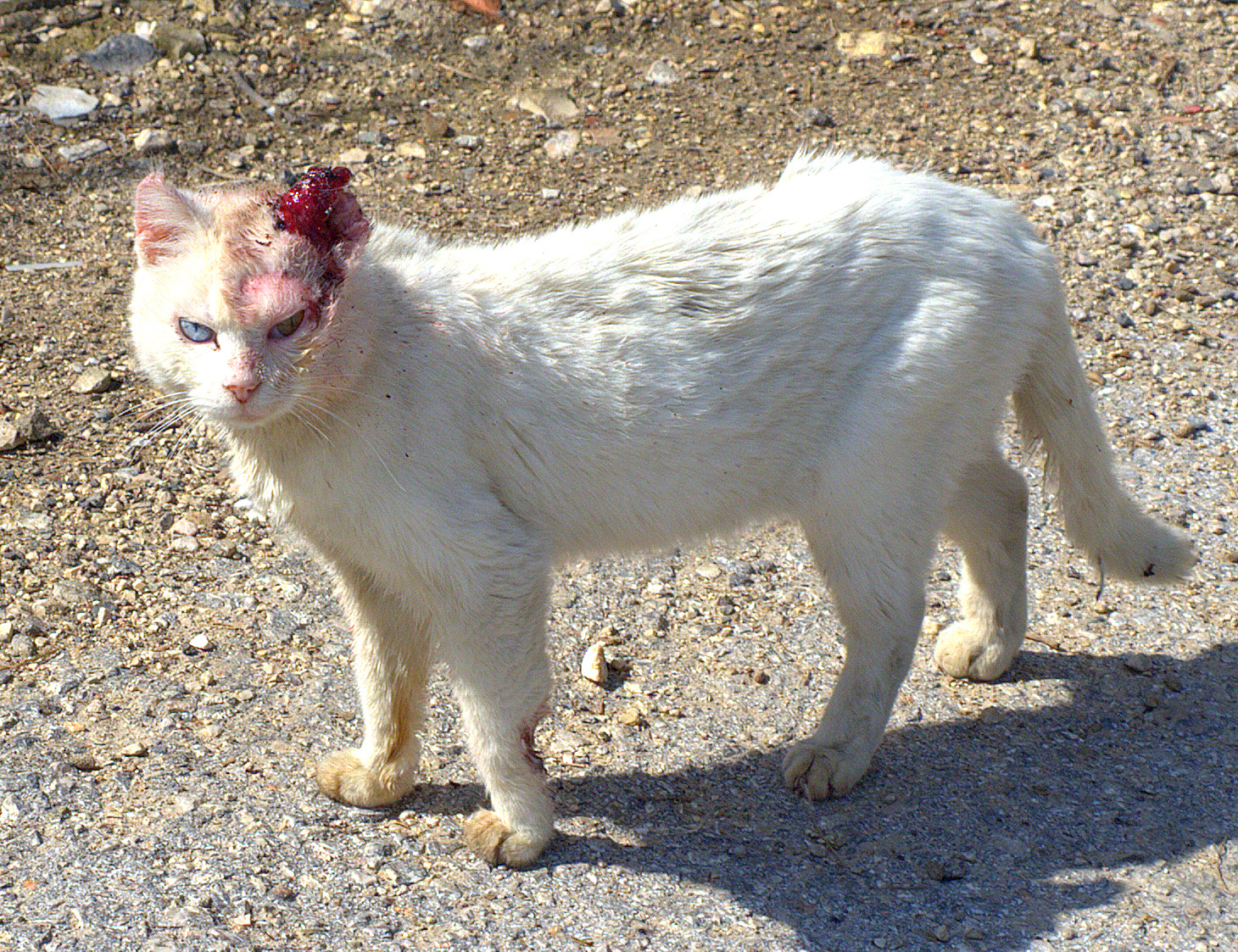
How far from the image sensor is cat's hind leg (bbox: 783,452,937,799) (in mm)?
2922

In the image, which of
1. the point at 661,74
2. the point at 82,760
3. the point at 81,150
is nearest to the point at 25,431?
the point at 82,760

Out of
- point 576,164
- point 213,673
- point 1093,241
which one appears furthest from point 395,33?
point 213,673

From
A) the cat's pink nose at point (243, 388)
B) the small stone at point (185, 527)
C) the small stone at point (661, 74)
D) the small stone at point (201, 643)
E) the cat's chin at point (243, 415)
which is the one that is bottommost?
the small stone at point (201, 643)

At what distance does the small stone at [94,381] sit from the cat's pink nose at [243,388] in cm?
214

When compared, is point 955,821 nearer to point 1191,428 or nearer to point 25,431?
point 1191,428

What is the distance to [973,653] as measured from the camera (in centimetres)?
350

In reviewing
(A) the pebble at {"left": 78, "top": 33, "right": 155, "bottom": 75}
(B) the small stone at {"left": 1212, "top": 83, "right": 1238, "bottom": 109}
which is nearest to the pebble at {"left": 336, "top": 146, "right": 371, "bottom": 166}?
(A) the pebble at {"left": 78, "top": 33, "right": 155, "bottom": 75}

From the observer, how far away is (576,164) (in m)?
5.50

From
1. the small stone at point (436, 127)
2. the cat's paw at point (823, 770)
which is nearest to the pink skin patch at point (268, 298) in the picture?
the cat's paw at point (823, 770)

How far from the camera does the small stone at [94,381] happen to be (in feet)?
13.8

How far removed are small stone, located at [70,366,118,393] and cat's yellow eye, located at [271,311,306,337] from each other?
2114 mm

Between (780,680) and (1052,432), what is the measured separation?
3.21ft

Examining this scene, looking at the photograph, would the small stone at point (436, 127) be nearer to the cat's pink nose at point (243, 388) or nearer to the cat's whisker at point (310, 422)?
the cat's whisker at point (310, 422)

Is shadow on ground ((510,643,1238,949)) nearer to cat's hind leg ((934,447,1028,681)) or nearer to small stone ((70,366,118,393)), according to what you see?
cat's hind leg ((934,447,1028,681))
